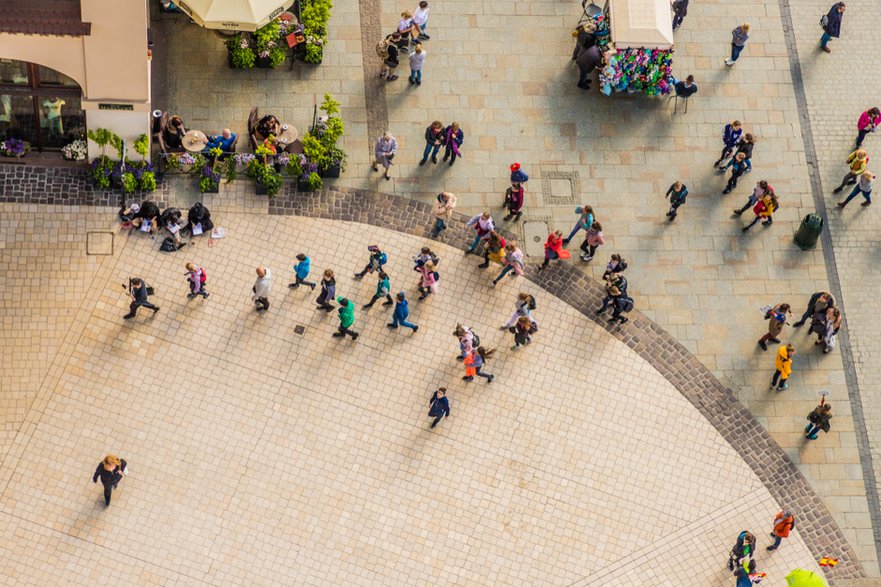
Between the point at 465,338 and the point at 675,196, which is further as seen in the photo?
the point at 675,196

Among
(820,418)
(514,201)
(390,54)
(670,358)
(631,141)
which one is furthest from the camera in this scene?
(631,141)

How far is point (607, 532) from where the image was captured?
115ft

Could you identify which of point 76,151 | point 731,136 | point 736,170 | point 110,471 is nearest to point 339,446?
point 110,471

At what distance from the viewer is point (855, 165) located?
3956 cm

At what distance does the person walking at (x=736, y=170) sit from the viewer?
39.4 metres

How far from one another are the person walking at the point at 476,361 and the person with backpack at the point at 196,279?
696cm

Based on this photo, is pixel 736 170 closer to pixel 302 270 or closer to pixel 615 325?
pixel 615 325

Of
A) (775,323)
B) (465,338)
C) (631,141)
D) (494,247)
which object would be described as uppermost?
(631,141)

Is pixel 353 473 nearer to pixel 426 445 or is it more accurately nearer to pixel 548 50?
pixel 426 445

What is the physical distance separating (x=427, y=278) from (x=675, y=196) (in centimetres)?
729

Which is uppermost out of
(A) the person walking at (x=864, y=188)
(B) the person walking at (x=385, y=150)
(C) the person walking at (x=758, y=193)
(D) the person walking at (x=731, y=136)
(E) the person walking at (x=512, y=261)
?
(D) the person walking at (x=731, y=136)

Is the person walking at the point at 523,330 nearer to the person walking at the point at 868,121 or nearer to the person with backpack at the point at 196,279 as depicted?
the person with backpack at the point at 196,279

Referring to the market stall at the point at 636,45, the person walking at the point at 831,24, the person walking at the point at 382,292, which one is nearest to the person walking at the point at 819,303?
the market stall at the point at 636,45

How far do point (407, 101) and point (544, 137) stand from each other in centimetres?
404
